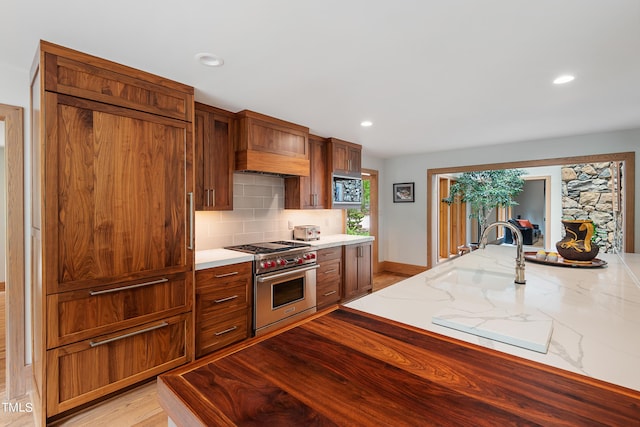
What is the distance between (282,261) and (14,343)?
Answer: 2.05 m

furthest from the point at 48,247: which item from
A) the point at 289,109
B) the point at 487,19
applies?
the point at 487,19

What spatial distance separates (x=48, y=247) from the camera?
1.76m

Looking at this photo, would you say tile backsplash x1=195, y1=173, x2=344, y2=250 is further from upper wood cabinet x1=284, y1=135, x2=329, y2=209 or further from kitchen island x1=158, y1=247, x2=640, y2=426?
kitchen island x1=158, y1=247, x2=640, y2=426

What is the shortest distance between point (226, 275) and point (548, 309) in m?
2.27

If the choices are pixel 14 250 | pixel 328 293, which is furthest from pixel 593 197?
pixel 14 250

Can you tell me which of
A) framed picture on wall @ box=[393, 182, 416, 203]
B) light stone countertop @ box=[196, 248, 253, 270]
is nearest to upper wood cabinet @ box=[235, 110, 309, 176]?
light stone countertop @ box=[196, 248, 253, 270]

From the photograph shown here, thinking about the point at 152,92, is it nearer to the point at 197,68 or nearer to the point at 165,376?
the point at 197,68

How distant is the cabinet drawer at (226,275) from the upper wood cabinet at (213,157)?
619mm

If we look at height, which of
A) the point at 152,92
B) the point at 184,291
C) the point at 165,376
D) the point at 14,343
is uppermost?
the point at 152,92

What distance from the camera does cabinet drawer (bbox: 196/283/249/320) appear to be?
2.52m

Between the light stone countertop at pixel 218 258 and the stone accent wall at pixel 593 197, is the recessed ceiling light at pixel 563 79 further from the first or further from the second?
the stone accent wall at pixel 593 197

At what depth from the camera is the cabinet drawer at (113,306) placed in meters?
1.82

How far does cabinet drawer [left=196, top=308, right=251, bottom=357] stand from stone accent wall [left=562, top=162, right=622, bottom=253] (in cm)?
612

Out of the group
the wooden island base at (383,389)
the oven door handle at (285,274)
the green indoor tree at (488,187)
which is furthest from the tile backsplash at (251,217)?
the green indoor tree at (488,187)
